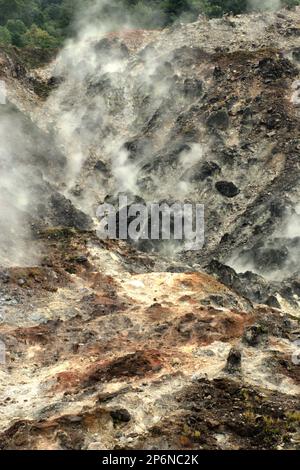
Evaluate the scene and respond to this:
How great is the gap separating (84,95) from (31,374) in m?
30.8

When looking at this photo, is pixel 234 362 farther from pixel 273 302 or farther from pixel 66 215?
pixel 66 215

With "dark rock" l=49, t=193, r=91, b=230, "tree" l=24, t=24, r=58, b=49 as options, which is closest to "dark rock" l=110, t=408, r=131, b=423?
"dark rock" l=49, t=193, r=91, b=230

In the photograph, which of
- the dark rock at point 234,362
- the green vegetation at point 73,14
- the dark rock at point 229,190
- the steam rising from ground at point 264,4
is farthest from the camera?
the steam rising from ground at point 264,4

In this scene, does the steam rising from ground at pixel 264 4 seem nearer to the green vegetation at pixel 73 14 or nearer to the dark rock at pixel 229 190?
the green vegetation at pixel 73 14

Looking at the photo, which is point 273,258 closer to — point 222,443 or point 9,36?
point 222,443

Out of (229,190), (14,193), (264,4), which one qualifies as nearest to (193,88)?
(229,190)

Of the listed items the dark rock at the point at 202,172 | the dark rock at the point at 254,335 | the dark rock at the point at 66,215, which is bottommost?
the dark rock at the point at 254,335

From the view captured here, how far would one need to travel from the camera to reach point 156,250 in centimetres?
3362

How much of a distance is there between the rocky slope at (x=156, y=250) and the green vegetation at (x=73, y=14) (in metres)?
9.15

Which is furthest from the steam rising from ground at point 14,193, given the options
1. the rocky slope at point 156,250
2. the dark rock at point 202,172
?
the dark rock at point 202,172

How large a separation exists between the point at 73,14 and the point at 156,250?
1523 inches

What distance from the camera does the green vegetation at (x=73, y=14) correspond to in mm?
58688

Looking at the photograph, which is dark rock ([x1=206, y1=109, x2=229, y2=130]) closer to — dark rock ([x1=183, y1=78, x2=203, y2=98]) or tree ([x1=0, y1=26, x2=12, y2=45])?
dark rock ([x1=183, y1=78, x2=203, y2=98])

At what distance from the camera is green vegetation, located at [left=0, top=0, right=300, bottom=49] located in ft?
193
